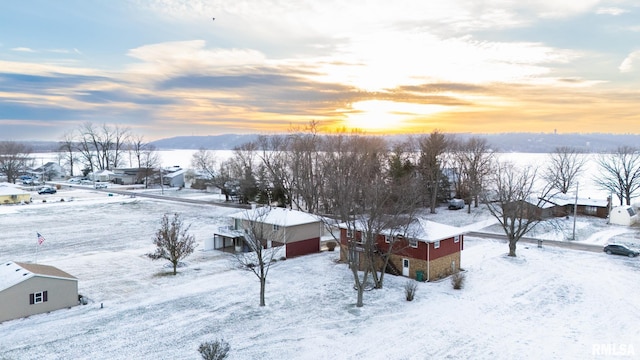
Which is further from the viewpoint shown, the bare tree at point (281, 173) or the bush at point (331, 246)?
the bare tree at point (281, 173)

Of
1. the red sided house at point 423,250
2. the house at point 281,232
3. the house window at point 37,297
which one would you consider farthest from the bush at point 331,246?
the house window at point 37,297

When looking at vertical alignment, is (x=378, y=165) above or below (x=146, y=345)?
above

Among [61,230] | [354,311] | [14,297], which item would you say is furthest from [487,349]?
[61,230]

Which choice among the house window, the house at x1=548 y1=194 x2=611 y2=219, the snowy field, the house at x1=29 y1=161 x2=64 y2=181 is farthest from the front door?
the house at x1=29 y1=161 x2=64 y2=181

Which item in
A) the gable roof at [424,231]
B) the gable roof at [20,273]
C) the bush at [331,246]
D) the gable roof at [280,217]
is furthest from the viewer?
the bush at [331,246]

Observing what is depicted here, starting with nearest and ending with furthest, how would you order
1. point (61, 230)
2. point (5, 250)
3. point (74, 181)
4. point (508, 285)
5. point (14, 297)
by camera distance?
point (14, 297) → point (508, 285) → point (5, 250) → point (61, 230) → point (74, 181)

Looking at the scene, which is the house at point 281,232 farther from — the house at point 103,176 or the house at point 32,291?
the house at point 103,176

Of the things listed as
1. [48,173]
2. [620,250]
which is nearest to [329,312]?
[620,250]

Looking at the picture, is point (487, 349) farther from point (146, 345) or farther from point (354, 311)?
point (146, 345)
